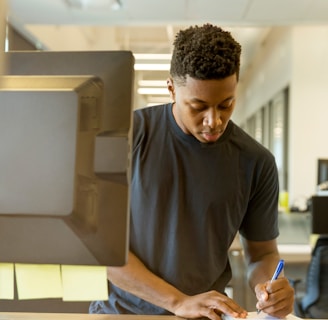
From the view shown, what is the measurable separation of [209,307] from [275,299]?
0.13m

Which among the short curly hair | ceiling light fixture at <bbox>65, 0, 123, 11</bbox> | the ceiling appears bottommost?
the short curly hair

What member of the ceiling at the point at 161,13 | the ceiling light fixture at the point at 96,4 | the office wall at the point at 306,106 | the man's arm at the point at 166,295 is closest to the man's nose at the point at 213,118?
the man's arm at the point at 166,295

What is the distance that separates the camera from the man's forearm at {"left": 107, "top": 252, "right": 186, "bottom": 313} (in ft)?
3.42

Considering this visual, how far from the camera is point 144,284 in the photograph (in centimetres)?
106

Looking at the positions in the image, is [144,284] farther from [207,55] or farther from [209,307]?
[207,55]

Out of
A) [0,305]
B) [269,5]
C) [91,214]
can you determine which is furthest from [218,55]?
[269,5]

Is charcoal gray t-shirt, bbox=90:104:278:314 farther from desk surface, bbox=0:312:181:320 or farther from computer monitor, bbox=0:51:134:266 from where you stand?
computer monitor, bbox=0:51:134:266

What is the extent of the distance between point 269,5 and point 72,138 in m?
3.33

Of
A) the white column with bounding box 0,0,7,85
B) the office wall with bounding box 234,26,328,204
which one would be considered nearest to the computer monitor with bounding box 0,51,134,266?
the white column with bounding box 0,0,7,85

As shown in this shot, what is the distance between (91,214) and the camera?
0.74 metres

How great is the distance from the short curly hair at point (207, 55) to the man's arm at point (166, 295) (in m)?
0.43

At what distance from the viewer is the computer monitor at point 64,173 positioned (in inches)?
29.4

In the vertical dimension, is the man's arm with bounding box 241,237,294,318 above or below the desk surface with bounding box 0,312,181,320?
above

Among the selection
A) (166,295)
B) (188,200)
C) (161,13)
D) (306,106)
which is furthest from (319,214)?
(306,106)
